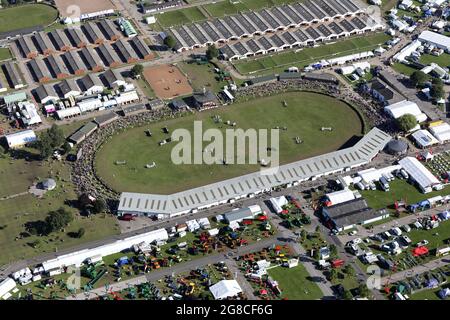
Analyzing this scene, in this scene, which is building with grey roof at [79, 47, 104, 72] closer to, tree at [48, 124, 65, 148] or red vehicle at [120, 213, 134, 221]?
tree at [48, 124, 65, 148]

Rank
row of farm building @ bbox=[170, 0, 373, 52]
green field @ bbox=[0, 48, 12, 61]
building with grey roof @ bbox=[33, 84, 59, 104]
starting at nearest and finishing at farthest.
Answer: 1. building with grey roof @ bbox=[33, 84, 59, 104]
2. green field @ bbox=[0, 48, 12, 61]
3. row of farm building @ bbox=[170, 0, 373, 52]

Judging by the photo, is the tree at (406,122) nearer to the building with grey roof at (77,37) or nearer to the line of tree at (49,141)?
the line of tree at (49,141)

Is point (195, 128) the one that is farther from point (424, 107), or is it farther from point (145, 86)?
point (424, 107)

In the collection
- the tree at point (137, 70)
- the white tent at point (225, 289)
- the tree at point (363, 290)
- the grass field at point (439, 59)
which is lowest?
the tree at point (363, 290)

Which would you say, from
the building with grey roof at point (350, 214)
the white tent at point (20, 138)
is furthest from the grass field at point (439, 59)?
the white tent at point (20, 138)

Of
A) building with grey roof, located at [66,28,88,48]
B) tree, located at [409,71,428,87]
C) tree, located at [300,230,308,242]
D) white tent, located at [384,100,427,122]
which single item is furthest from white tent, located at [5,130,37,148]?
tree, located at [409,71,428,87]

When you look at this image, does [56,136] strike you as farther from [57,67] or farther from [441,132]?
[441,132]
